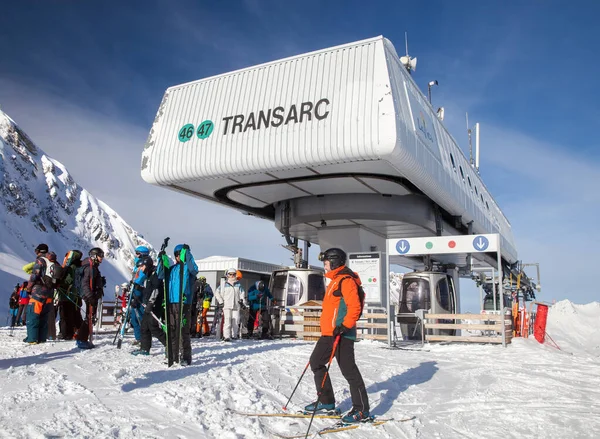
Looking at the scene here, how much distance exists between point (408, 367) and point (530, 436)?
13.9ft

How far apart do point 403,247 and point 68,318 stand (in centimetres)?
952

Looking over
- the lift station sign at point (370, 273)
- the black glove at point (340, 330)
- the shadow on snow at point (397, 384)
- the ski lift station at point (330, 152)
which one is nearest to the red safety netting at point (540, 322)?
the ski lift station at point (330, 152)

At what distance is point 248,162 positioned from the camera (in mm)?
18812

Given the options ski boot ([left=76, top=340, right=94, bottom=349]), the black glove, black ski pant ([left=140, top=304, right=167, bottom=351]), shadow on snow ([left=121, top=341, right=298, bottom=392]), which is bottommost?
shadow on snow ([left=121, top=341, right=298, bottom=392])

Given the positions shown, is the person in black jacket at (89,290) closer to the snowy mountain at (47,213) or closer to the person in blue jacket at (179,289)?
the person in blue jacket at (179,289)

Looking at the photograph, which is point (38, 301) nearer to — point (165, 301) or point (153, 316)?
point (153, 316)

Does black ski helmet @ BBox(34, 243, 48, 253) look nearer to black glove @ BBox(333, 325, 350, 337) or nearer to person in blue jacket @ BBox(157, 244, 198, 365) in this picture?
person in blue jacket @ BBox(157, 244, 198, 365)

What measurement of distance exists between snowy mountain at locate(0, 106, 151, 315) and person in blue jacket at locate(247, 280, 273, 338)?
76.9 meters

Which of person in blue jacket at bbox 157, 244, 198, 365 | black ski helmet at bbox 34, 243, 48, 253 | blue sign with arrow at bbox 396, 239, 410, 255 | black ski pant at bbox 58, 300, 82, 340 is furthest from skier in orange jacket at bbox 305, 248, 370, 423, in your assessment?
blue sign with arrow at bbox 396, 239, 410, 255

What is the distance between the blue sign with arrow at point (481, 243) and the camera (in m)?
14.2

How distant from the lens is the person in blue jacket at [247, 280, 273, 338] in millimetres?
15251

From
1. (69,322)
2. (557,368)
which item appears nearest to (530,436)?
(557,368)

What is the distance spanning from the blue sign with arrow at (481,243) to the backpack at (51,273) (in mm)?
11094

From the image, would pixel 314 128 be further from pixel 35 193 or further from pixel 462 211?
pixel 35 193
